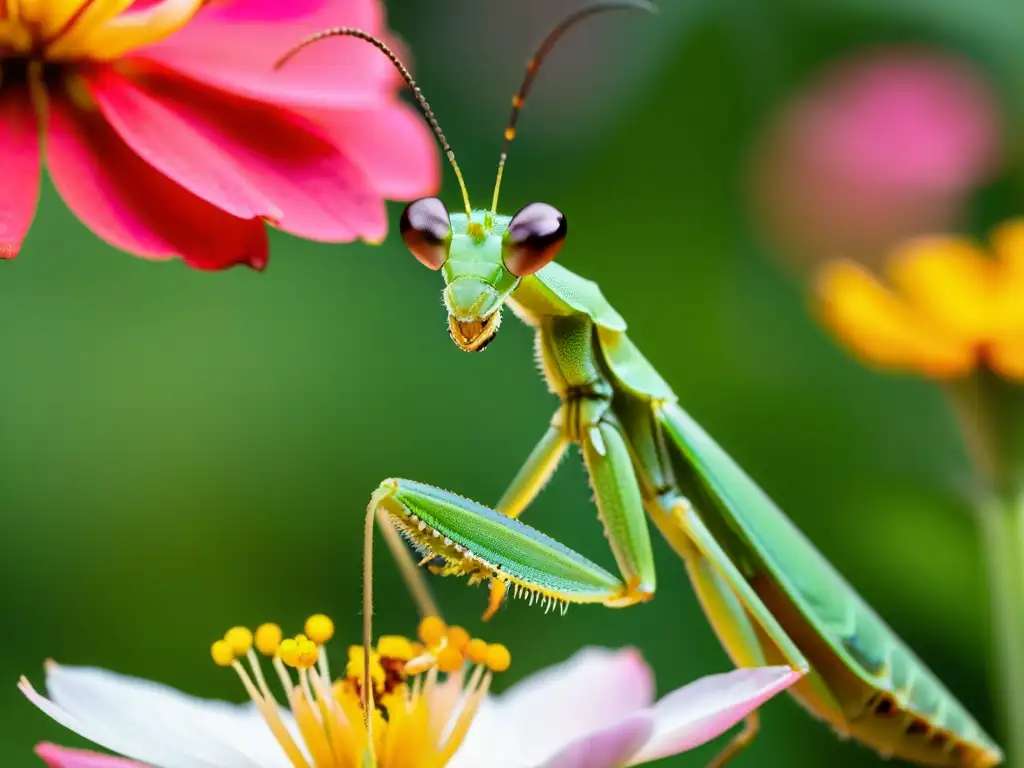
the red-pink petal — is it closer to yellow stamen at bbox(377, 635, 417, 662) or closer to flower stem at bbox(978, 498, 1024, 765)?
yellow stamen at bbox(377, 635, 417, 662)

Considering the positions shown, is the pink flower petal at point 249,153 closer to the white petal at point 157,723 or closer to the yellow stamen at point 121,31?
the yellow stamen at point 121,31

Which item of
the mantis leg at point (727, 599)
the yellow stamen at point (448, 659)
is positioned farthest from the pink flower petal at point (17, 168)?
the mantis leg at point (727, 599)

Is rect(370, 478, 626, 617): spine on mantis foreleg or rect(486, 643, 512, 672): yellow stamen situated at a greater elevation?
rect(370, 478, 626, 617): spine on mantis foreleg

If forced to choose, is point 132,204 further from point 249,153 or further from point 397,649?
point 397,649

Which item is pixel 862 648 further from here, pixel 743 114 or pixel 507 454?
pixel 743 114

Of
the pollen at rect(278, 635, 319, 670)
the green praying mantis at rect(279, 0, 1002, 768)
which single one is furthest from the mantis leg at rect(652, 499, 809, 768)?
the pollen at rect(278, 635, 319, 670)

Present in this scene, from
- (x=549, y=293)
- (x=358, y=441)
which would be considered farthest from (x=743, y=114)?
(x=549, y=293)

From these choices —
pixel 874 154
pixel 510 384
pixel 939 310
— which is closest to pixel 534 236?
pixel 939 310
